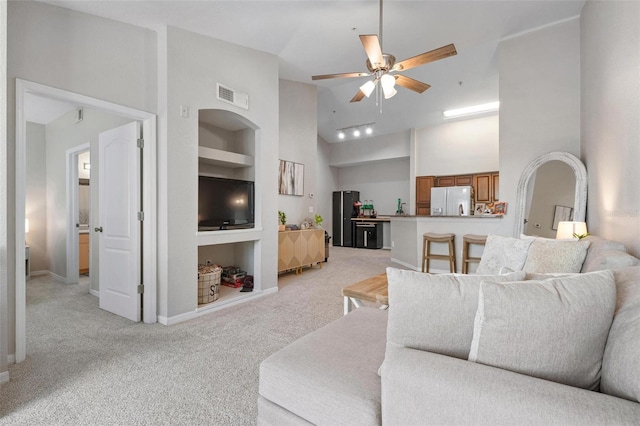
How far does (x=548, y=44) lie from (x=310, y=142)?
3.75m

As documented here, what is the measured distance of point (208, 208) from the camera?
3693mm

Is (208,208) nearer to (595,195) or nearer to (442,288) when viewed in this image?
(442,288)

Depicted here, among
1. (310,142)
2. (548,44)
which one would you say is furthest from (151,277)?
(548,44)

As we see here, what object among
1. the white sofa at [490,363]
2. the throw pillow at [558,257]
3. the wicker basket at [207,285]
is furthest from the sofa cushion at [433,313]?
the wicker basket at [207,285]

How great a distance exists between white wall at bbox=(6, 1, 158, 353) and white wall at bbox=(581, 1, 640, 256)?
13.2 feet

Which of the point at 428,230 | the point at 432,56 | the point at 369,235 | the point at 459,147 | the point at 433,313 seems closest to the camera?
the point at 433,313

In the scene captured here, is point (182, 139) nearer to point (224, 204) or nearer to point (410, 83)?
point (224, 204)

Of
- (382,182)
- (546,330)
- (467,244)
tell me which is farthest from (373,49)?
(382,182)

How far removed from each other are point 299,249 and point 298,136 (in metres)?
2.09

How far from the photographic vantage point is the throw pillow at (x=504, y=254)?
238 cm

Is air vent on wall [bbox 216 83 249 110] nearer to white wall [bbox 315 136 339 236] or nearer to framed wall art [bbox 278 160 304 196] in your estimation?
framed wall art [bbox 278 160 304 196]

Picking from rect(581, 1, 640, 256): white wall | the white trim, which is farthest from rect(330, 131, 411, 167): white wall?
the white trim

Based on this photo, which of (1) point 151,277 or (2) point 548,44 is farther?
(2) point 548,44

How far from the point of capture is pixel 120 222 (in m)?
3.21
